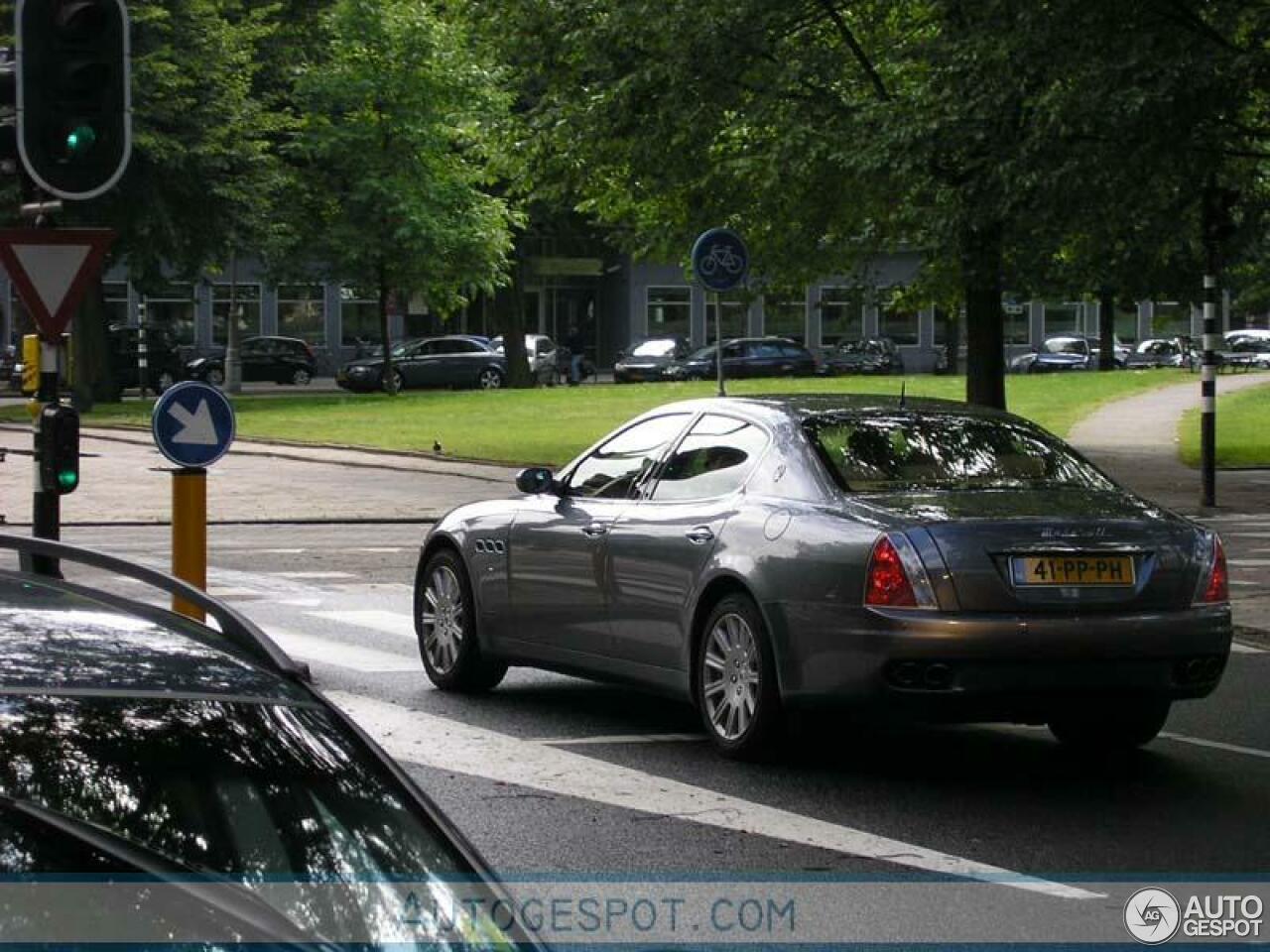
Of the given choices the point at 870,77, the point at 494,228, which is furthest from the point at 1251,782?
the point at 494,228

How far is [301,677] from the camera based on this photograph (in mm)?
3361

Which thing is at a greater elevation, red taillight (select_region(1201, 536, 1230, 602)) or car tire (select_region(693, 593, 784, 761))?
red taillight (select_region(1201, 536, 1230, 602))

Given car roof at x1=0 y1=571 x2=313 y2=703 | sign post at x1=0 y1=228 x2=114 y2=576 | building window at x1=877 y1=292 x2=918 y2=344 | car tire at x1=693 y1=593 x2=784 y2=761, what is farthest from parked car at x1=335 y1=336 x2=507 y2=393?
car roof at x1=0 y1=571 x2=313 y2=703

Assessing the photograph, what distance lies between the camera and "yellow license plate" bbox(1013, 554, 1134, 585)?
8.48 metres

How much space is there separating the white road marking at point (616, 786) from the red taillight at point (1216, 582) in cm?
196

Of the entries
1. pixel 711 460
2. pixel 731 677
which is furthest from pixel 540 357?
pixel 731 677

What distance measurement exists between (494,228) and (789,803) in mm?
47049

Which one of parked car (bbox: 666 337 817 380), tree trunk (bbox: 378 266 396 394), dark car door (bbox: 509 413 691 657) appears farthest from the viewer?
parked car (bbox: 666 337 817 380)

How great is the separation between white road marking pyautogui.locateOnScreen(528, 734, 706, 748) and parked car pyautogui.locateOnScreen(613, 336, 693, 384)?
57.9 metres

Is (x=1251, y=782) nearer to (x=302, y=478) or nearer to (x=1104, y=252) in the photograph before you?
(x=1104, y=252)

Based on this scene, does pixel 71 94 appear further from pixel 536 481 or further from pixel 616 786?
pixel 616 786

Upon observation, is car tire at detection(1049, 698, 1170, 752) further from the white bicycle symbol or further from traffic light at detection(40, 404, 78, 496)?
the white bicycle symbol

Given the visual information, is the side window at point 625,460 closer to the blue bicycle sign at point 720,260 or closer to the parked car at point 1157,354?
the blue bicycle sign at point 720,260

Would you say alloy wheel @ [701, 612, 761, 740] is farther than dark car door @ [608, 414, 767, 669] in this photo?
No
